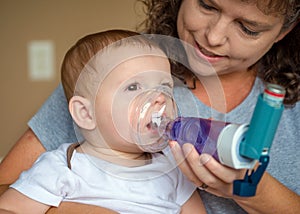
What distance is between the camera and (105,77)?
1128mm

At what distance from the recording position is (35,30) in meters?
2.14

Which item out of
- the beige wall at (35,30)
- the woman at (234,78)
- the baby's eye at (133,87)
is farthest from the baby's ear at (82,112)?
the beige wall at (35,30)

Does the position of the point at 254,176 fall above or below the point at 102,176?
above

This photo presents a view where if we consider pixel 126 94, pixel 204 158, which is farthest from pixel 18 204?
pixel 204 158

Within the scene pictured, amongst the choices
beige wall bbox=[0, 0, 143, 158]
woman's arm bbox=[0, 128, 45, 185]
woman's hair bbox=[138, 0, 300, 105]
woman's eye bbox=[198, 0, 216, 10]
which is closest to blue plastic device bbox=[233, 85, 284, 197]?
woman's eye bbox=[198, 0, 216, 10]

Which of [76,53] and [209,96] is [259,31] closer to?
[209,96]

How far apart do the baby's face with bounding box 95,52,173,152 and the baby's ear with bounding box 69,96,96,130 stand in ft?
0.08

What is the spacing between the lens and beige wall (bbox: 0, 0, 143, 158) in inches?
83.8

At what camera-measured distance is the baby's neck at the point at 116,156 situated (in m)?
1.18

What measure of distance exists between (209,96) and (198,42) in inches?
5.1

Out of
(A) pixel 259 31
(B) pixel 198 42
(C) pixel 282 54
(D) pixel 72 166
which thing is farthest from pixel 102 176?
(C) pixel 282 54

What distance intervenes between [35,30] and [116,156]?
1.12m

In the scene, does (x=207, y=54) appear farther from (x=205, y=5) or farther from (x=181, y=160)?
(x=181, y=160)

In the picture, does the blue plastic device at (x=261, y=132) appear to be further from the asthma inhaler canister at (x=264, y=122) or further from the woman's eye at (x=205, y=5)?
the woman's eye at (x=205, y=5)
